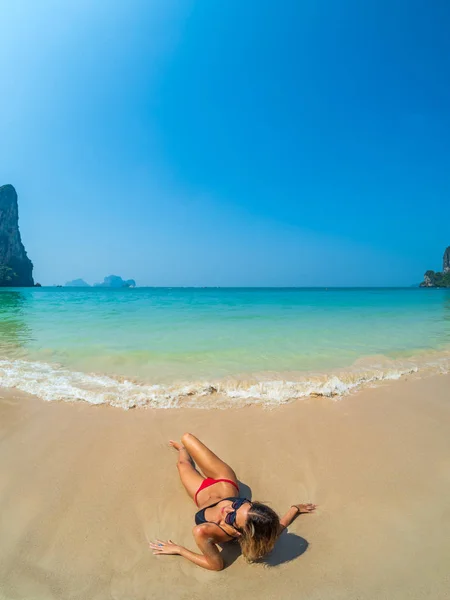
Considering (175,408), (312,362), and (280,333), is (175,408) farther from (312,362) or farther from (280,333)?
(280,333)

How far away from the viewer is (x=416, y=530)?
2.72 m

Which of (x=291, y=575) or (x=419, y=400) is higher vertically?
(x=419, y=400)

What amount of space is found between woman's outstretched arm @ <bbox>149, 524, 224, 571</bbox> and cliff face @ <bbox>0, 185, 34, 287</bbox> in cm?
12684

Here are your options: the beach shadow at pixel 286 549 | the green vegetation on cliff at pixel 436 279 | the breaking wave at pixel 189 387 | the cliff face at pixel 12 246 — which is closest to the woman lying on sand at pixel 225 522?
the beach shadow at pixel 286 549

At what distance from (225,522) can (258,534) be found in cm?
34

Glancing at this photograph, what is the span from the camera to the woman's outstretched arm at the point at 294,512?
9.37 feet

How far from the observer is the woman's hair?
252cm

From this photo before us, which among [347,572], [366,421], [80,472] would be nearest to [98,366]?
[80,472]

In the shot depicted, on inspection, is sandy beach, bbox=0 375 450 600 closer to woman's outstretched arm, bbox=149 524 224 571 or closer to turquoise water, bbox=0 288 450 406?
woman's outstretched arm, bbox=149 524 224 571

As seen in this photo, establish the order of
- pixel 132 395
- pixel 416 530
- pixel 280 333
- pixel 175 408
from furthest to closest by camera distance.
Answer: pixel 280 333 → pixel 132 395 → pixel 175 408 → pixel 416 530

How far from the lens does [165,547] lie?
8.64 feet

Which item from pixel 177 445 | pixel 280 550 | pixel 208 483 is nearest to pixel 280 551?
pixel 280 550

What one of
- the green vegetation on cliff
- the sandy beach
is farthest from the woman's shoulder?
the green vegetation on cliff

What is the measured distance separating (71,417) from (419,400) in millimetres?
5889
